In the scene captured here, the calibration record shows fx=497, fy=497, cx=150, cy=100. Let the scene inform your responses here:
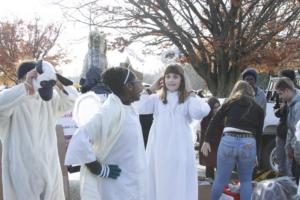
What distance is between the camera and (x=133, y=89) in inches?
149

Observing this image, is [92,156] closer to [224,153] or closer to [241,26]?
[224,153]

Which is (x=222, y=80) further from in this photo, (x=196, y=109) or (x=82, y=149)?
(x=82, y=149)

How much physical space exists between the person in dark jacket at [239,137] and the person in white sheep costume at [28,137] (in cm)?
230

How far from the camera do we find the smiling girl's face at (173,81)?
523cm

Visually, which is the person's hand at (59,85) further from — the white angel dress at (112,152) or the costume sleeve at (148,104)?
the costume sleeve at (148,104)

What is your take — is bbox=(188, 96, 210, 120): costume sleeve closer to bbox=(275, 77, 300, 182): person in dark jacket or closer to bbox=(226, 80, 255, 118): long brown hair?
bbox=(226, 80, 255, 118): long brown hair

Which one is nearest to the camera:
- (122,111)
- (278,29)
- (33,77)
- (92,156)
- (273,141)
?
(92,156)

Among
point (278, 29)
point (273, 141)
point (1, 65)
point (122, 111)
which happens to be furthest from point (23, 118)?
point (1, 65)

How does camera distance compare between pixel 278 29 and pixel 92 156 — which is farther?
pixel 278 29

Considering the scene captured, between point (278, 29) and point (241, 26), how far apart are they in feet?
4.09

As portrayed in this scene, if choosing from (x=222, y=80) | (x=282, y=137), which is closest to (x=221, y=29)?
(x=222, y=80)

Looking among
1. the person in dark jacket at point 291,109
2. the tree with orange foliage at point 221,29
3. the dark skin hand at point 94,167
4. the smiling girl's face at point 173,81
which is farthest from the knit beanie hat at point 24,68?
the tree with orange foliage at point 221,29

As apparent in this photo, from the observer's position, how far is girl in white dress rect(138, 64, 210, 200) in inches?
204

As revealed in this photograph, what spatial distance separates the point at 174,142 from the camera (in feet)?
17.0
